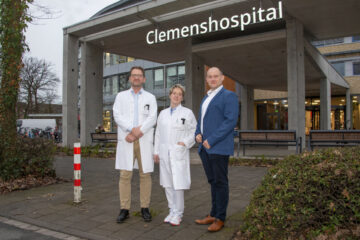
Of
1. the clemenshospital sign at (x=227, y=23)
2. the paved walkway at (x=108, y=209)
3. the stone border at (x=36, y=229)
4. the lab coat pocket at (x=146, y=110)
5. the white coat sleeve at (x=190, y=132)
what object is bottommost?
the stone border at (x=36, y=229)

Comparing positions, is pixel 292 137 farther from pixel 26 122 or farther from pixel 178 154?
pixel 26 122

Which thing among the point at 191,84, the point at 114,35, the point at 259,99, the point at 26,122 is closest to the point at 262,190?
the point at 191,84

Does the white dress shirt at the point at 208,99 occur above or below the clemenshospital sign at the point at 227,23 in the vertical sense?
below

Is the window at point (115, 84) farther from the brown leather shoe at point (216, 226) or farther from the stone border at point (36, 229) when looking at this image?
the brown leather shoe at point (216, 226)

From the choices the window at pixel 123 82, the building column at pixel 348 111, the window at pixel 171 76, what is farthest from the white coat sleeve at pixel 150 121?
the window at pixel 123 82

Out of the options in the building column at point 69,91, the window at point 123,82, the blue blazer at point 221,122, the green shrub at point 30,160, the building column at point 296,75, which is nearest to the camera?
the blue blazer at point 221,122

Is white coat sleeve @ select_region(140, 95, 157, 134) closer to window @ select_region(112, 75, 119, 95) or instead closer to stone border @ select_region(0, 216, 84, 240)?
stone border @ select_region(0, 216, 84, 240)

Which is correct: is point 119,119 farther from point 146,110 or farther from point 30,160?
point 30,160

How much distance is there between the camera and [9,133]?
22.4 feet

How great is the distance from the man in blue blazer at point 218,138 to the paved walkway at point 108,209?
1.24ft

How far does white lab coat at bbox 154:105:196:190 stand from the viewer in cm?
386

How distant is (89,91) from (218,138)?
14808 millimetres

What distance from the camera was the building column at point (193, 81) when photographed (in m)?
16.3

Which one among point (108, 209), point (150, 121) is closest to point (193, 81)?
point (108, 209)
